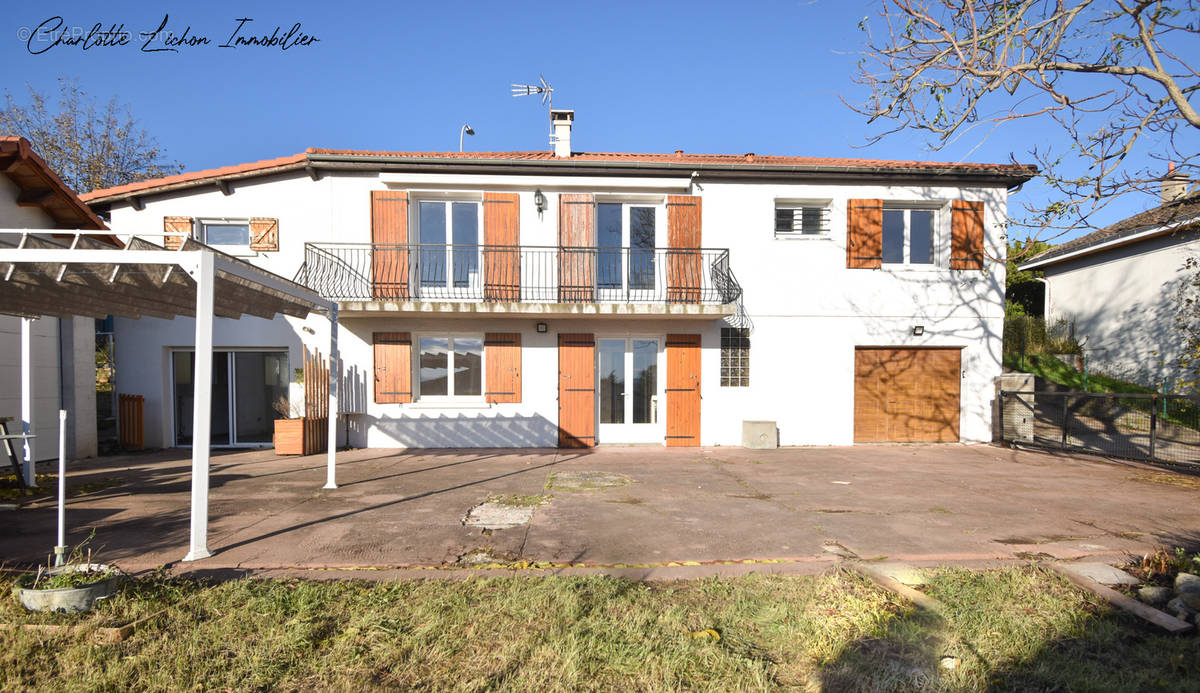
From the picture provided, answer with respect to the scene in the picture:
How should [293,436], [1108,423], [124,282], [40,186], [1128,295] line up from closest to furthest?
[124,282], [40,186], [293,436], [1108,423], [1128,295]

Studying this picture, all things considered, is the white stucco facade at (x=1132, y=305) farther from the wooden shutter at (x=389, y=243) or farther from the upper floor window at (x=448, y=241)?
the wooden shutter at (x=389, y=243)

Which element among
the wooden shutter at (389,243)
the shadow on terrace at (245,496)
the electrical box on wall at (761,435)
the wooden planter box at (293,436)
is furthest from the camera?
the electrical box on wall at (761,435)

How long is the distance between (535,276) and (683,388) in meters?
3.53

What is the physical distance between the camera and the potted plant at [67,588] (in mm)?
2885

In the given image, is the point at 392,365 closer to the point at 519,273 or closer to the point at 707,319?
the point at 519,273

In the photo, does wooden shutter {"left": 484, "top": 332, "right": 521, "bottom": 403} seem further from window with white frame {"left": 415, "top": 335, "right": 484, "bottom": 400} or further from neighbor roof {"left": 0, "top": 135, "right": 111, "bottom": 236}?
neighbor roof {"left": 0, "top": 135, "right": 111, "bottom": 236}

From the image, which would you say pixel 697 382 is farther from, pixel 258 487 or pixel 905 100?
pixel 258 487

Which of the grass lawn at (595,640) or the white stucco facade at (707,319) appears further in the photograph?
the white stucco facade at (707,319)

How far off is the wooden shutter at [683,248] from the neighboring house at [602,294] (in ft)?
0.13

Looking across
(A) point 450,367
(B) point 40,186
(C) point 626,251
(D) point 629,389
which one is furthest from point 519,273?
(B) point 40,186

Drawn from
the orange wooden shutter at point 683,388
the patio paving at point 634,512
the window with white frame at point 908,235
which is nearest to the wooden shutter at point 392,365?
the patio paving at point 634,512

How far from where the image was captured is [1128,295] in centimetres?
1300

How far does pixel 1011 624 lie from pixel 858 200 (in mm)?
8805

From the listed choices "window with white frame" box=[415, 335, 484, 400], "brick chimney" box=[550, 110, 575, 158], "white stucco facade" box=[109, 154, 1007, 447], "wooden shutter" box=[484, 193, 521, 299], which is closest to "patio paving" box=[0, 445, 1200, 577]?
"white stucco facade" box=[109, 154, 1007, 447]
